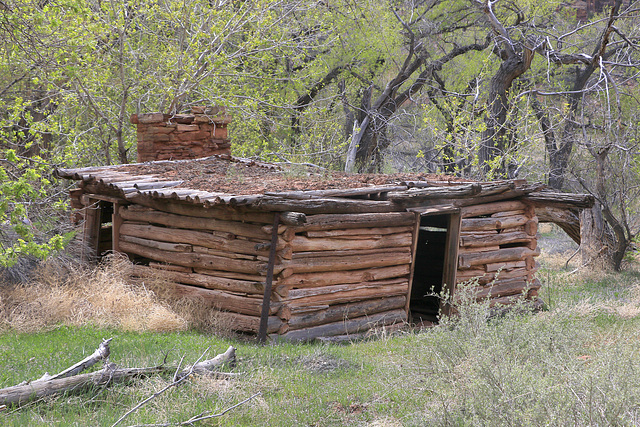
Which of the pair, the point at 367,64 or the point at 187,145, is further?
the point at 367,64

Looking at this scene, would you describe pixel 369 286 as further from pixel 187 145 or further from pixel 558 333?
pixel 187 145

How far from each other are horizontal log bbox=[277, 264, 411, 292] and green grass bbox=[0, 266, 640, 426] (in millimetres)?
949

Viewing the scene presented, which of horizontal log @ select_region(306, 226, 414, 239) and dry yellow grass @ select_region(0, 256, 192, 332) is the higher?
horizontal log @ select_region(306, 226, 414, 239)

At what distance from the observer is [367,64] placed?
1956 cm

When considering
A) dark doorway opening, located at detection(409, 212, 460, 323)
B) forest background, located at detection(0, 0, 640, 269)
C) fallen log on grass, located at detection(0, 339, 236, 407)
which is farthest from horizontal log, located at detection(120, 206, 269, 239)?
dark doorway opening, located at detection(409, 212, 460, 323)

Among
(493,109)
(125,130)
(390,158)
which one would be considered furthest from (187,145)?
(390,158)

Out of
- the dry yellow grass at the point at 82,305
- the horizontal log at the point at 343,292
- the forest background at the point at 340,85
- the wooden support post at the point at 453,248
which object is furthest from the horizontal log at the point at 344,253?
the forest background at the point at 340,85

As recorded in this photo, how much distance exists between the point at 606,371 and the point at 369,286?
5272mm

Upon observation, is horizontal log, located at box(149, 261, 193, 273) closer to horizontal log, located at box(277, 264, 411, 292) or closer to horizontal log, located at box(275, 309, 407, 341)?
horizontal log, located at box(277, 264, 411, 292)

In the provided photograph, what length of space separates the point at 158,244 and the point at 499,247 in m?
6.05

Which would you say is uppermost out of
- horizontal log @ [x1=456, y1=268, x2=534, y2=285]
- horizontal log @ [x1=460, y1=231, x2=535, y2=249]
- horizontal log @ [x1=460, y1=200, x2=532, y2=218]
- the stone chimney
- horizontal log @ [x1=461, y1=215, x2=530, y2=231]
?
the stone chimney

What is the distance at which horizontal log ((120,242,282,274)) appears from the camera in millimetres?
8341

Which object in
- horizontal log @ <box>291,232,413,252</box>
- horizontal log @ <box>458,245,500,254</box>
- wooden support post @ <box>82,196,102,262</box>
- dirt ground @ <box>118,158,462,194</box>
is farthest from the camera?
wooden support post @ <box>82,196,102,262</box>

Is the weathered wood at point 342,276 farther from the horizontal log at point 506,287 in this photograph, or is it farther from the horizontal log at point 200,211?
the horizontal log at point 506,287
